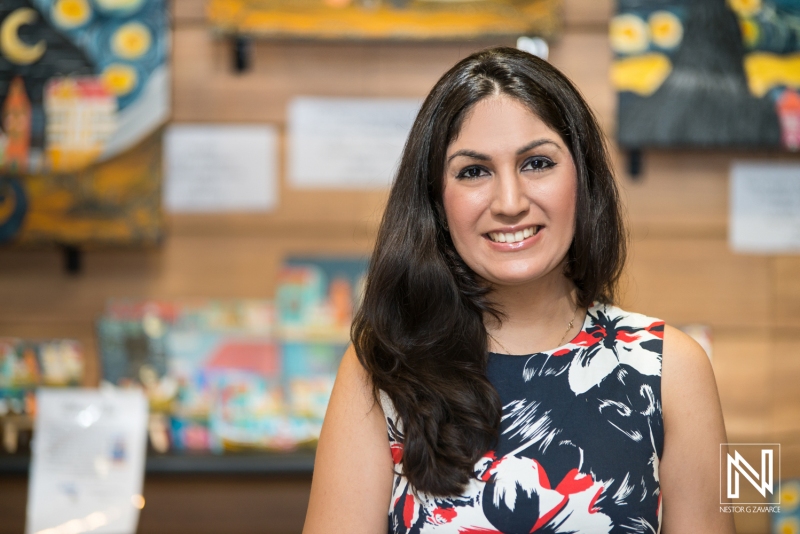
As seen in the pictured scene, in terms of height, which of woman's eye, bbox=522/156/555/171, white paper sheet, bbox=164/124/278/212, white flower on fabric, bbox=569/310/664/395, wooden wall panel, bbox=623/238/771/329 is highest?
white paper sheet, bbox=164/124/278/212

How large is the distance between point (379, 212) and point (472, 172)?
1010 millimetres

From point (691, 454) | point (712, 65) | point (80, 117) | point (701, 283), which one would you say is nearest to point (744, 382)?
point (701, 283)

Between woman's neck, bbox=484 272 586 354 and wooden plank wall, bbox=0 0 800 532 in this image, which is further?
wooden plank wall, bbox=0 0 800 532

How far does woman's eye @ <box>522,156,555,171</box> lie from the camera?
3.84 ft

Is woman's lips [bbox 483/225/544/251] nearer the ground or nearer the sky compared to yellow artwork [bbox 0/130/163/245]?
nearer the ground

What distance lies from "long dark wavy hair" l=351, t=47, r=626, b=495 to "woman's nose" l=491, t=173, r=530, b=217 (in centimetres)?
11

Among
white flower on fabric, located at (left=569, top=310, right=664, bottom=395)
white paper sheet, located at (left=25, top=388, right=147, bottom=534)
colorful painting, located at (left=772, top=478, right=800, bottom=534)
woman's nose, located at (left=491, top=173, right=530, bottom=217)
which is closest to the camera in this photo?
woman's nose, located at (left=491, top=173, right=530, bottom=217)

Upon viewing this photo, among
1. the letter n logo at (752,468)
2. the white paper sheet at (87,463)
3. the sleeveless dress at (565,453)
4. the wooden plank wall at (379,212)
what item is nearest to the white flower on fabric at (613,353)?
the sleeveless dress at (565,453)

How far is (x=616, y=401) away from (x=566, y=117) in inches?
17.6

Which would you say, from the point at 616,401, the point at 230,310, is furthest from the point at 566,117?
the point at 230,310

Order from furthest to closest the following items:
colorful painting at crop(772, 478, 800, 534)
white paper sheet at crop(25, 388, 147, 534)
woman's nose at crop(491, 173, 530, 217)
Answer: colorful painting at crop(772, 478, 800, 534), white paper sheet at crop(25, 388, 147, 534), woman's nose at crop(491, 173, 530, 217)

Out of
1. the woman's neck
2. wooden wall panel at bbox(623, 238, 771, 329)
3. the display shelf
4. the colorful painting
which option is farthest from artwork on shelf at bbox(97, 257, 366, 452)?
the colorful painting

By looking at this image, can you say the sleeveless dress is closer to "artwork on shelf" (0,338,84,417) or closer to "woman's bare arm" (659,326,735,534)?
"woman's bare arm" (659,326,735,534)

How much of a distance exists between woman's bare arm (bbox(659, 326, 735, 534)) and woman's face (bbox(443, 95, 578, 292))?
0.29 metres
